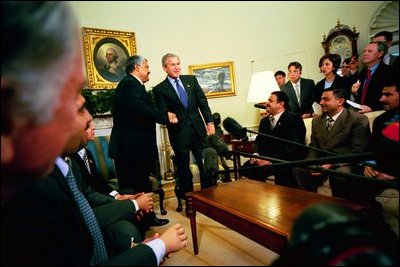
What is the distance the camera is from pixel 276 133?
2.67 m

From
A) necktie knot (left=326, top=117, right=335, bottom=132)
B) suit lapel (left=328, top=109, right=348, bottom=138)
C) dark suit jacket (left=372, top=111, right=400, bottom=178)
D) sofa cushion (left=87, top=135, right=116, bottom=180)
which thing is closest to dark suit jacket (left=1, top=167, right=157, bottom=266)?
dark suit jacket (left=372, top=111, right=400, bottom=178)

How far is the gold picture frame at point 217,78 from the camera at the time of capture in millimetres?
4372

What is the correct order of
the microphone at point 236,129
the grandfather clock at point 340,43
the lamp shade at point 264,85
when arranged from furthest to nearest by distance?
the grandfather clock at point 340,43, the lamp shade at point 264,85, the microphone at point 236,129

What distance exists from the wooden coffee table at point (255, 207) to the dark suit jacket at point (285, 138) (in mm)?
668

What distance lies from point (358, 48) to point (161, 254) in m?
3.94

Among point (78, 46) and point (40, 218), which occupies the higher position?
point (78, 46)

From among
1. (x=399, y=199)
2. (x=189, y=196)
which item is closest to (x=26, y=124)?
(x=399, y=199)

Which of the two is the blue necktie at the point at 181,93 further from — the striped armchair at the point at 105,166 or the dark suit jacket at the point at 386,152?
the dark suit jacket at the point at 386,152

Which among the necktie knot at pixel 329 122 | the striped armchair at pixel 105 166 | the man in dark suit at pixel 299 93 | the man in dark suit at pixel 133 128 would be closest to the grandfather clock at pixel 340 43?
Answer: the man in dark suit at pixel 299 93

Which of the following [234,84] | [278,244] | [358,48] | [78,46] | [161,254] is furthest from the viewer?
[234,84]

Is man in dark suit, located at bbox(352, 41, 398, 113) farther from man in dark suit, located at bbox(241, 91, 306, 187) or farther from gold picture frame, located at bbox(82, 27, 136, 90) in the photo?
gold picture frame, located at bbox(82, 27, 136, 90)

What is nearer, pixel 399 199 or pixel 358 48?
pixel 399 199

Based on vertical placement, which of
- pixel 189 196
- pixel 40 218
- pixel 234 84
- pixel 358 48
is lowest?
pixel 189 196

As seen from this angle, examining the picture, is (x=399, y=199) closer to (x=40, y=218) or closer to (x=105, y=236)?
(x=40, y=218)
